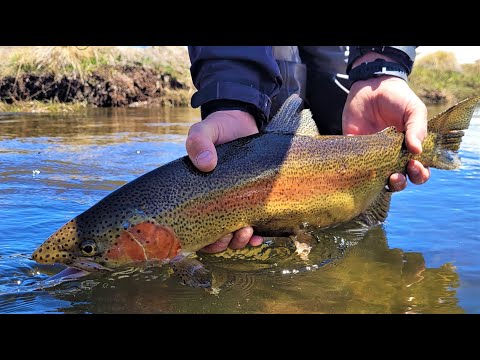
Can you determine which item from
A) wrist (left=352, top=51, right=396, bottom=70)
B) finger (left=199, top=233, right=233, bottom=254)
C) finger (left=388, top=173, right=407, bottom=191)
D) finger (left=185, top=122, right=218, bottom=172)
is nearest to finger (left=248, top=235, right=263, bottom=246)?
finger (left=199, top=233, right=233, bottom=254)

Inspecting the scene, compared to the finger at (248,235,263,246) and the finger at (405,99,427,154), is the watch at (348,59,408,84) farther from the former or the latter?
the finger at (248,235,263,246)

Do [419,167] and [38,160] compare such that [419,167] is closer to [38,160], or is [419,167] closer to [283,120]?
[283,120]

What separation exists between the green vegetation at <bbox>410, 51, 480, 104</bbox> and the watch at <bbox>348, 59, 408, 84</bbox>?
869 inches

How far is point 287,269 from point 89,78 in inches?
639

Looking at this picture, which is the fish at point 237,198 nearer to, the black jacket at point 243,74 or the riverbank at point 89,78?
the black jacket at point 243,74

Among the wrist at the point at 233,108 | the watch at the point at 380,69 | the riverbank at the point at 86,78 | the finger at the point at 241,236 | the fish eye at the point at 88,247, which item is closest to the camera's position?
the fish eye at the point at 88,247

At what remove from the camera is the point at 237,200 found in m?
3.16

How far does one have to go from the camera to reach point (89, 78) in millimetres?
18016

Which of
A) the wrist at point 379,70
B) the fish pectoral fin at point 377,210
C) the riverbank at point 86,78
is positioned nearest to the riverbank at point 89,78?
the riverbank at point 86,78

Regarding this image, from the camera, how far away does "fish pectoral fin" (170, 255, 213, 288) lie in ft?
9.64

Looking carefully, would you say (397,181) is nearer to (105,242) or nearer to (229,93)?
(229,93)

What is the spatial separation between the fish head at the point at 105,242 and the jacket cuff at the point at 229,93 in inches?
42.1

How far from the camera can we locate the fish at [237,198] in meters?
3.00
